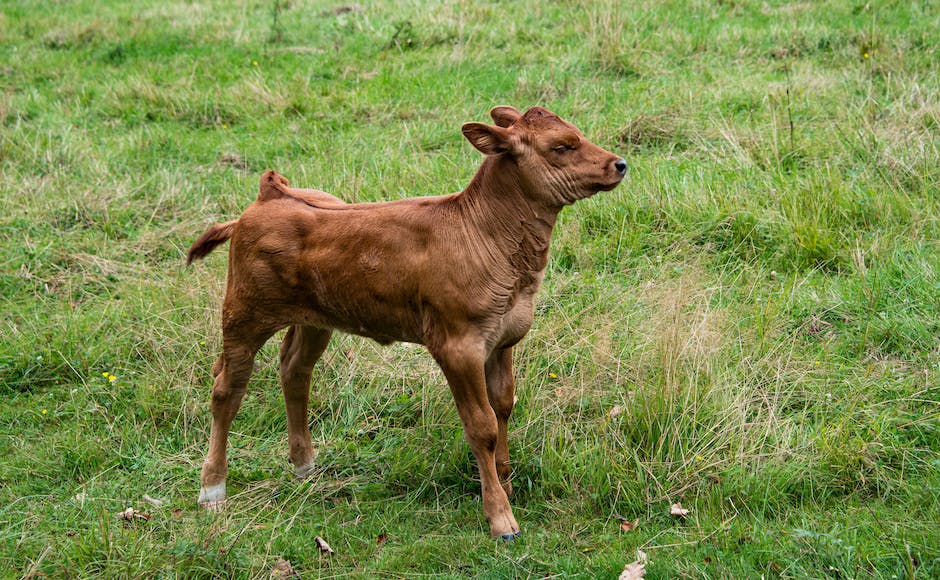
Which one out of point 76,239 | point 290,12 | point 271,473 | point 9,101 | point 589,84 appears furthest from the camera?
point 290,12

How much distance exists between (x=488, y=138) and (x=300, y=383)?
1.87m

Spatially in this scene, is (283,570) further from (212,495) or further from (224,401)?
(224,401)

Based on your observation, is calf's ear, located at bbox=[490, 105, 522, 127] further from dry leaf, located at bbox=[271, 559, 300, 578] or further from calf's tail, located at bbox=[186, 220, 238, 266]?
dry leaf, located at bbox=[271, 559, 300, 578]

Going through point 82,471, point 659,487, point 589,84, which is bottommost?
point 82,471

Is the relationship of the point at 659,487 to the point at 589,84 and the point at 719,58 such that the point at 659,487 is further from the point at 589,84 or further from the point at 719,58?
the point at 719,58

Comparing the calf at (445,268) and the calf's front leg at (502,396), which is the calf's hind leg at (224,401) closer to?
the calf at (445,268)

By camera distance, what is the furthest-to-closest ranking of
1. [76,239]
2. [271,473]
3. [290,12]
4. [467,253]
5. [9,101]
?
[290,12] → [9,101] → [76,239] → [271,473] → [467,253]

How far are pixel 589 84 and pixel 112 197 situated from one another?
4705mm

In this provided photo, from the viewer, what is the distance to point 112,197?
872cm

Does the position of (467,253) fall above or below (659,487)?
above

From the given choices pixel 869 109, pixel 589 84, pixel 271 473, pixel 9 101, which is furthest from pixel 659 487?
pixel 9 101

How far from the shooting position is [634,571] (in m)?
4.29

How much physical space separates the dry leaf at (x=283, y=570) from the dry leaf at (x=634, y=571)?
154 centimetres

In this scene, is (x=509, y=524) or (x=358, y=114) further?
(x=358, y=114)
